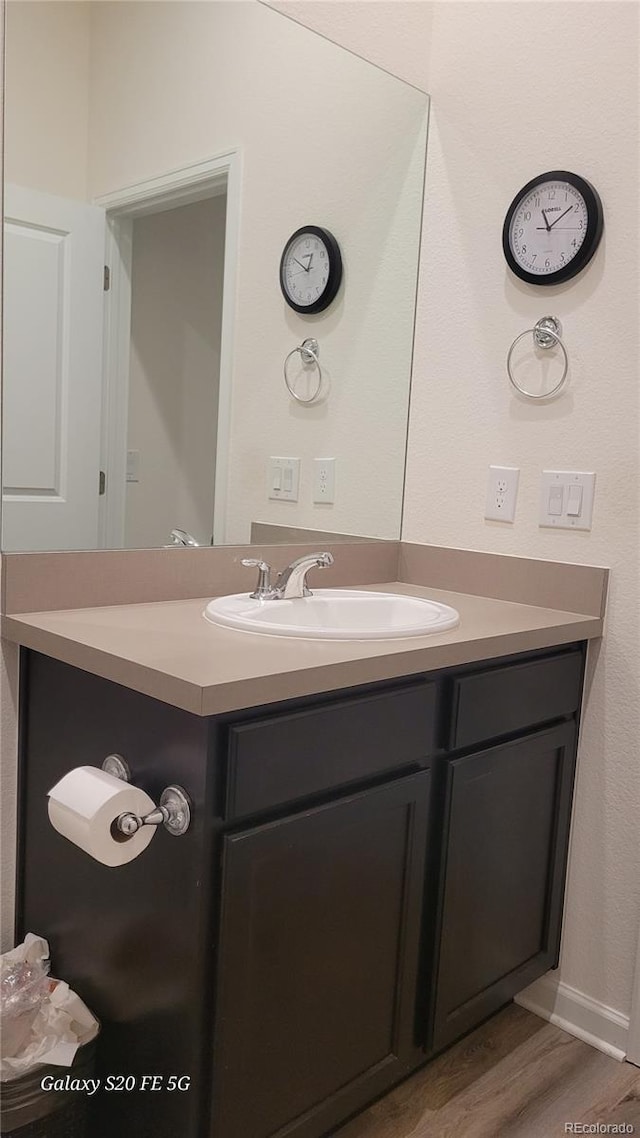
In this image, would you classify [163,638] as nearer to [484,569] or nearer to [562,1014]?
[484,569]

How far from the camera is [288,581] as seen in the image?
5.39 feet

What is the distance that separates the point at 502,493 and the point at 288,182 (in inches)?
31.0

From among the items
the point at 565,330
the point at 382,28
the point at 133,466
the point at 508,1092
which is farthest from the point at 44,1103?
the point at 382,28

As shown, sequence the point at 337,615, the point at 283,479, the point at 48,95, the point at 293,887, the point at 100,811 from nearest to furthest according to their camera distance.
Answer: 1. the point at 100,811
2. the point at 293,887
3. the point at 48,95
4. the point at 337,615
5. the point at 283,479

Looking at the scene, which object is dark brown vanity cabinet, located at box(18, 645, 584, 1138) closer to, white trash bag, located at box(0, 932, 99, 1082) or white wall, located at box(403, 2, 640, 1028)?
white trash bag, located at box(0, 932, 99, 1082)

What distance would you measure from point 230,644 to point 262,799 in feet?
0.80

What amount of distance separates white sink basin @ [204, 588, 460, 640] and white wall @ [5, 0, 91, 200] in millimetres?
737

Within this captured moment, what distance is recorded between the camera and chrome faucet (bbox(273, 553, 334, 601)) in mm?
1639

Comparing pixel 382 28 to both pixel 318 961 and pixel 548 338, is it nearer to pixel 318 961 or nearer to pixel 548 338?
pixel 548 338

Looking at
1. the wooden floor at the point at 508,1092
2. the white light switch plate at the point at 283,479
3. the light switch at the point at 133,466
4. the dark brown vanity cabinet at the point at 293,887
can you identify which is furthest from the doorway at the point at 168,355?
the wooden floor at the point at 508,1092

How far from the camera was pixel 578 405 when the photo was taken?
175cm

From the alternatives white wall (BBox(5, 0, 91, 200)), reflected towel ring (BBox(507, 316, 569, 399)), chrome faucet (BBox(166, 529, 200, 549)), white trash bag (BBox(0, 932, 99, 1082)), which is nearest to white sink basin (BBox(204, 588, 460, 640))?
chrome faucet (BBox(166, 529, 200, 549))

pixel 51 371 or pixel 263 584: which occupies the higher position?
pixel 51 371

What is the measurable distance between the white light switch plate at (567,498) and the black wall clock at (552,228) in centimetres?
39
